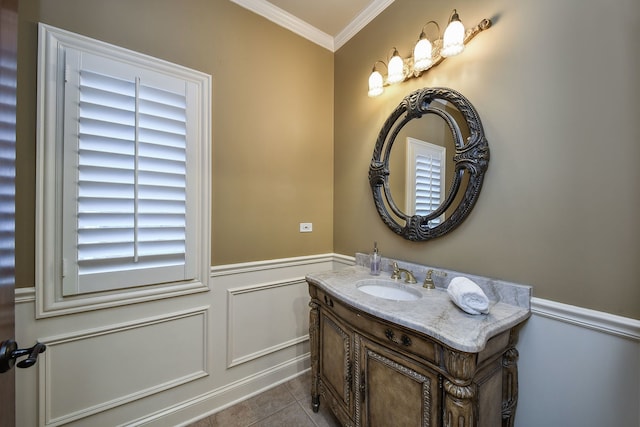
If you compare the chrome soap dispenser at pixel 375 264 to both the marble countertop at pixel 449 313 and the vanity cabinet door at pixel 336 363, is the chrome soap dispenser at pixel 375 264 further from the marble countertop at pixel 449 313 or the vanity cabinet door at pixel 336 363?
the vanity cabinet door at pixel 336 363

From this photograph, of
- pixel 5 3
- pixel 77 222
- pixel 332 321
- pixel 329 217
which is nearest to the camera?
pixel 5 3

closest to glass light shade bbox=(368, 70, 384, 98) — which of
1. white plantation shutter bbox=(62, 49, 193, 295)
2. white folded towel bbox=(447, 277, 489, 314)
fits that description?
white plantation shutter bbox=(62, 49, 193, 295)

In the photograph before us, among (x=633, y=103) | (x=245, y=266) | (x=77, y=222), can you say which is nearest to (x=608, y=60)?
(x=633, y=103)

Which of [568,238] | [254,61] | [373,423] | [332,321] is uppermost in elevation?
[254,61]

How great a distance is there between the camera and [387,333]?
3.64 ft

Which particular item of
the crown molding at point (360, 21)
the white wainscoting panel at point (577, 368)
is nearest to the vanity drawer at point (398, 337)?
the white wainscoting panel at point (577, 368)

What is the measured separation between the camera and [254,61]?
1869mm

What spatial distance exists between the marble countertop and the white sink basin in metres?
0.06

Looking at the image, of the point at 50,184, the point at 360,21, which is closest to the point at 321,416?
the point at 50,184

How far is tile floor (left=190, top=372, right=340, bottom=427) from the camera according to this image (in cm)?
161

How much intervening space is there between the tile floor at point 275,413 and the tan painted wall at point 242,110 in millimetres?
1032

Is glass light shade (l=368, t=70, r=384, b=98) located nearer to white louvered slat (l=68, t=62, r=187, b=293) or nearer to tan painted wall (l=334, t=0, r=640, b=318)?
tan painted wall (l=334, t=0, r=640, b=318)

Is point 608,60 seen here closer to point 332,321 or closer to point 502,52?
point 502,52

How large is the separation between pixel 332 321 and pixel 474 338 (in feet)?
2.63
